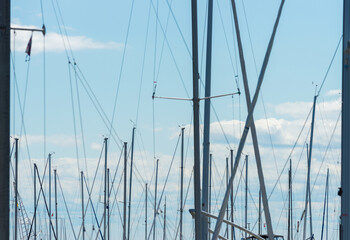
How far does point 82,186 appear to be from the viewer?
62.3 m

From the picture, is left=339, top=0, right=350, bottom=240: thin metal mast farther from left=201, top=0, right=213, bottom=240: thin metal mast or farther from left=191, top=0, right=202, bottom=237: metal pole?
left=201, top=0, right=213, bottom=240: thin metal mast

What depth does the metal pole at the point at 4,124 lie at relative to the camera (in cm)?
1351

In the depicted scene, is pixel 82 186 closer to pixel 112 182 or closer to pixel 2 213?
pixel 112 182

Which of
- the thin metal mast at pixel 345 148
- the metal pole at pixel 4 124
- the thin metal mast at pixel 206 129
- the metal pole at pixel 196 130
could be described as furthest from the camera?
the thin metal mast at pixel 206 129

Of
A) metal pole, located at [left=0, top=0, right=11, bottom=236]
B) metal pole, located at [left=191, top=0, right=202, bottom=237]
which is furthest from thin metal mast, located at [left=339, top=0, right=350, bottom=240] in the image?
metal pole, located at [left=0, top=0, right=11, bottom=236]

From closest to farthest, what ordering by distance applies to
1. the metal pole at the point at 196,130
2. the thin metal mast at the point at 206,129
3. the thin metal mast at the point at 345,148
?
the thin metal mast at the point at 345,148 → the metal pole at the point at 196,130 → the thin metal mast at the point at 206,129

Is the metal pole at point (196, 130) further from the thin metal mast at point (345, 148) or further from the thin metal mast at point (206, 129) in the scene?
the thin metal mast at point (206, 129)

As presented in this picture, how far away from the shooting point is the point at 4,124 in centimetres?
1360

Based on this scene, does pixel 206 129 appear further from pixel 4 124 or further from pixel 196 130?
pixel 4 124

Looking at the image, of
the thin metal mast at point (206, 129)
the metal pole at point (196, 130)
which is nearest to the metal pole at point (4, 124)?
the metal pole at point (196, 130)

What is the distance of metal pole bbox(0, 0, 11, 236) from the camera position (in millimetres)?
13508

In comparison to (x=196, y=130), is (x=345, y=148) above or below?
below

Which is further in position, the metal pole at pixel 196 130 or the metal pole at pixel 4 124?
the metal pole at pixel 196 130

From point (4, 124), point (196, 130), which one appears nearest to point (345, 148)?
point (196, 130)
